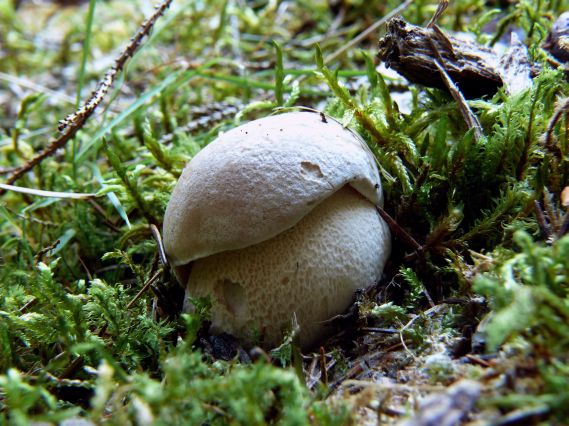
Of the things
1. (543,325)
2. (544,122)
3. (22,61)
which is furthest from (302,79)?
(22,61)

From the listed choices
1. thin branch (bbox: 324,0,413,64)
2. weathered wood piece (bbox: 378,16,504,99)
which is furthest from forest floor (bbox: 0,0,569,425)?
thin branch (bbox: 324,0,413,64)

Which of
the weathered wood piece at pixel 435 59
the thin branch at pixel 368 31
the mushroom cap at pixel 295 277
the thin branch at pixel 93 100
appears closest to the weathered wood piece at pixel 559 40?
the weathered wood piece at pixel 435 59

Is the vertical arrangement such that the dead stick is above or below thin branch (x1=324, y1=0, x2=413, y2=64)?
below

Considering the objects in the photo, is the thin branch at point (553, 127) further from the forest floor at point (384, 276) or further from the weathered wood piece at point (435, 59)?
the weathered wood piece at point (435, 59)

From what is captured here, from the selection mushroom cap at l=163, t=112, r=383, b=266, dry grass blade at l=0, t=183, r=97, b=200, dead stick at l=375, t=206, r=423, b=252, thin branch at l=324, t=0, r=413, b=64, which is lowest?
dead stick at l=375, t=206, r=423, b=252

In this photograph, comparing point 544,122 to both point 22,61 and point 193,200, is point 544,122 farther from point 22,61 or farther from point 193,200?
point 22,61

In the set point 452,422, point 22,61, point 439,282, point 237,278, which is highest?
point 22,61

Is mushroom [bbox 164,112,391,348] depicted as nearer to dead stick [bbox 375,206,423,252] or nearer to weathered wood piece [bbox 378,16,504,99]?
dead stick [bbox 375,206,423,252]

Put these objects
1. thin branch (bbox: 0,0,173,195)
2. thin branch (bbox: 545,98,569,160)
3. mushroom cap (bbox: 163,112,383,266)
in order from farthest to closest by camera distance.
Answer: thin branch (bbox: 0,0,173,195)
thin branch (bbox: 545,98,569,160)
mushroom cap (bbox: 163,112,383,266)
